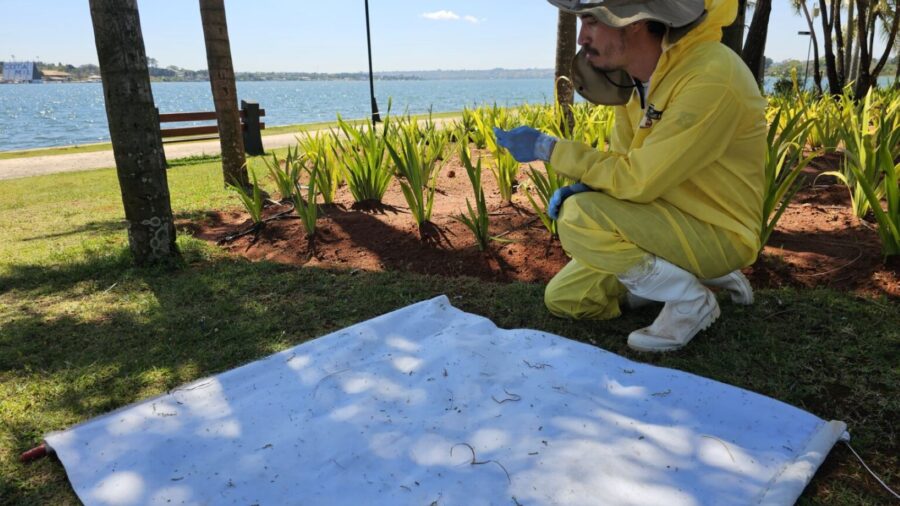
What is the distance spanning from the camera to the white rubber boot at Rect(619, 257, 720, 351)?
1.93 metres

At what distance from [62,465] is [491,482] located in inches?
43.1

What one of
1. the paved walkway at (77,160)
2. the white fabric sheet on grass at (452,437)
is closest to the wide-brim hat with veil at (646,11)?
the white fabric sheet on grass at (452,437)

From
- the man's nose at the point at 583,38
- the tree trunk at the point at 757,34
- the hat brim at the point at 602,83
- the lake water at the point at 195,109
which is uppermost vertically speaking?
the tree trunk at the point at 757,34

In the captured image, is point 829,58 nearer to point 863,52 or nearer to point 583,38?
point 863,52

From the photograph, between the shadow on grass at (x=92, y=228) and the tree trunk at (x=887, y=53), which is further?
the tree trunk at (x=887, y=53)

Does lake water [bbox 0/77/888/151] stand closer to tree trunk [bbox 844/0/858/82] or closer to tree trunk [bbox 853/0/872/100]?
tree trunk [bbox 853/0/872/100]

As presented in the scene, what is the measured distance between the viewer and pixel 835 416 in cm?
156

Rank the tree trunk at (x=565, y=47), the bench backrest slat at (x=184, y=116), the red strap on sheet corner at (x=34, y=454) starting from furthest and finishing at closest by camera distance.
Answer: the bench backrest slat at (x=184, y=116), the tree trunk at (x=565, y=47), the red strap on sheet corner at (x=34, y=454)

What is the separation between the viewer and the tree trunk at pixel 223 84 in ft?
13.9

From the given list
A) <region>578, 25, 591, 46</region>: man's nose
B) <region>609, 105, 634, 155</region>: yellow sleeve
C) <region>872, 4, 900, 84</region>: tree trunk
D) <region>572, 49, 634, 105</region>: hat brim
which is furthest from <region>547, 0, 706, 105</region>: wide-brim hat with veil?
<region>872, 4, 900, 84</region>: tree trunk

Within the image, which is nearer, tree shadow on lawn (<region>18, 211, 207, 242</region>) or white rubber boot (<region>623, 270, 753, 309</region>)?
white rubber boot (<region>623, 270, 753, 309</region>)

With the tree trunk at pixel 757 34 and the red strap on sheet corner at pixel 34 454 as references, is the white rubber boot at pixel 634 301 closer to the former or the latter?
the red strap on sheet corner at pixel 34 454

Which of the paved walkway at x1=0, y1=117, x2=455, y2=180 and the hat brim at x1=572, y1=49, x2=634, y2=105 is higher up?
the hat brim at x1=572, y1=49, x2=634, y2=105

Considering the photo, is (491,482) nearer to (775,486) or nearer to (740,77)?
(775,486)
